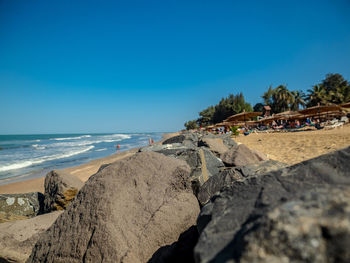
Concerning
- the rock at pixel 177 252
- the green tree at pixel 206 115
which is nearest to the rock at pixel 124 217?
the rock at pixel 177 252

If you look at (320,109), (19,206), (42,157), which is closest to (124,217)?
(19,206)

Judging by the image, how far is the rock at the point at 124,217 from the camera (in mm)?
1727

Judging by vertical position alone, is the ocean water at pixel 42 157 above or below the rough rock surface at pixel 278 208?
below

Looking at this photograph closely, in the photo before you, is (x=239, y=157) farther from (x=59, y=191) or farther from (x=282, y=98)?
(x=282, y=98)

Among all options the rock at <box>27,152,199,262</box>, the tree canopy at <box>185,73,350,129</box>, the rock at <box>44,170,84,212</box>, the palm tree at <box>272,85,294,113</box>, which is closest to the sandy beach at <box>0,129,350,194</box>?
the rock at <box>44,170,84,212</box>

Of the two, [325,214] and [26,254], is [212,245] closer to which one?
[325,214]

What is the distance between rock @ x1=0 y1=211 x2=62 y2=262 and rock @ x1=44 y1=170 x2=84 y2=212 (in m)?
0.54

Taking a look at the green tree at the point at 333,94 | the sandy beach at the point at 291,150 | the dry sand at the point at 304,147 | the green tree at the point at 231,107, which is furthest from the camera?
the green tree at the point at 231,107

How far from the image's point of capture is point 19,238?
8.23ft

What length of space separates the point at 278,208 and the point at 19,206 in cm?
478

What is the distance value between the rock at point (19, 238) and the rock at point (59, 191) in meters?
0.54

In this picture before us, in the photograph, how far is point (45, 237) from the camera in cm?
206

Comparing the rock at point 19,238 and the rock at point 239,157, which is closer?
the rock at point 19,238

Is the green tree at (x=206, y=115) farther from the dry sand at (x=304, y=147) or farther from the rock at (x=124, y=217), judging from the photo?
the rock at (x=124, y=217)
